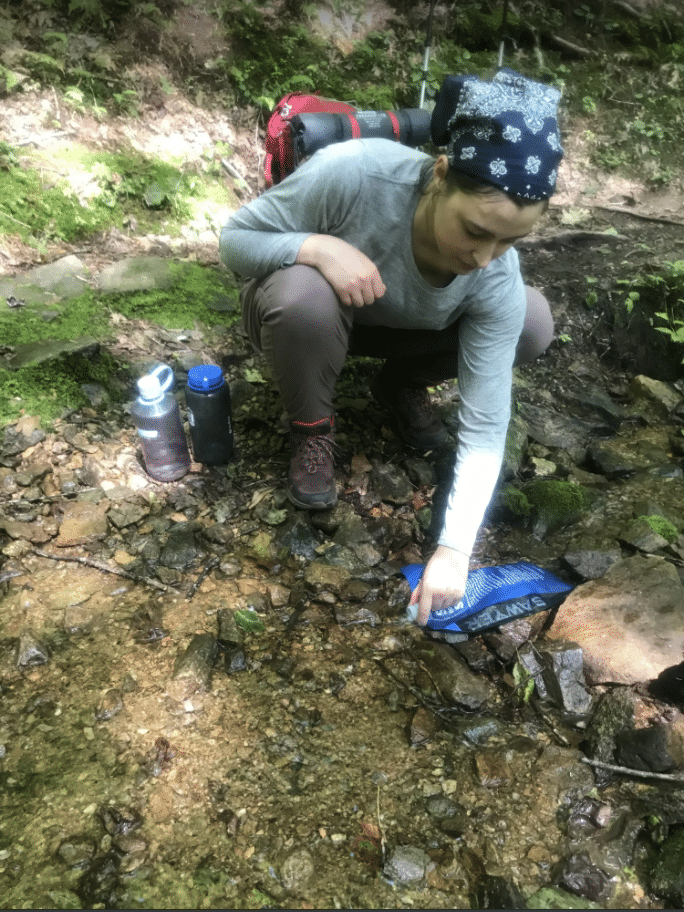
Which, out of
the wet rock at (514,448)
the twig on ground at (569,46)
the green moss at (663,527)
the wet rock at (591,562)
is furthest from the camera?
the twig on ground at (569,46)

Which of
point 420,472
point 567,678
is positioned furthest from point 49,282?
point 567,678

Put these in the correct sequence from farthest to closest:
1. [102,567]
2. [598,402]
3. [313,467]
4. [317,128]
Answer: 1. [598,402]
2. [313,467]
3. [317,128]
4. [102,567]

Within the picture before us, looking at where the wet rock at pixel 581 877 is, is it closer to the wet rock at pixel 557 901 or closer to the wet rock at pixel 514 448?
the wet rock at pixel 557 901

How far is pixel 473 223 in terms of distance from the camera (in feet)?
5.48

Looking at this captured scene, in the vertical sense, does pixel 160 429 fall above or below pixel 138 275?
below

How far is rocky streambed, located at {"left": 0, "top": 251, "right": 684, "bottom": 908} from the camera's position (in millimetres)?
1533

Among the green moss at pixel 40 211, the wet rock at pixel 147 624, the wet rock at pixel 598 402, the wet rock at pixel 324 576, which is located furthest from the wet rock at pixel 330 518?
the green moss at pixel 40 211

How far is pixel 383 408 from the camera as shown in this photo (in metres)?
3.22

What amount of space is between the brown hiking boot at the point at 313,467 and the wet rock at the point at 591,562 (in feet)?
3.19

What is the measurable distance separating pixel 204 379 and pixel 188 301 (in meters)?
1.14

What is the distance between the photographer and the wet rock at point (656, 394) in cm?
356

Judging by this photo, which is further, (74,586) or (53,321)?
(53,321)

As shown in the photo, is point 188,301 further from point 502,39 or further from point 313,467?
point 502,39

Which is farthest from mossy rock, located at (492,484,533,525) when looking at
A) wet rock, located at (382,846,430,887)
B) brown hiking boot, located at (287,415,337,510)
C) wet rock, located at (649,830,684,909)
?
wet rock, located at (382,846,430,887)
